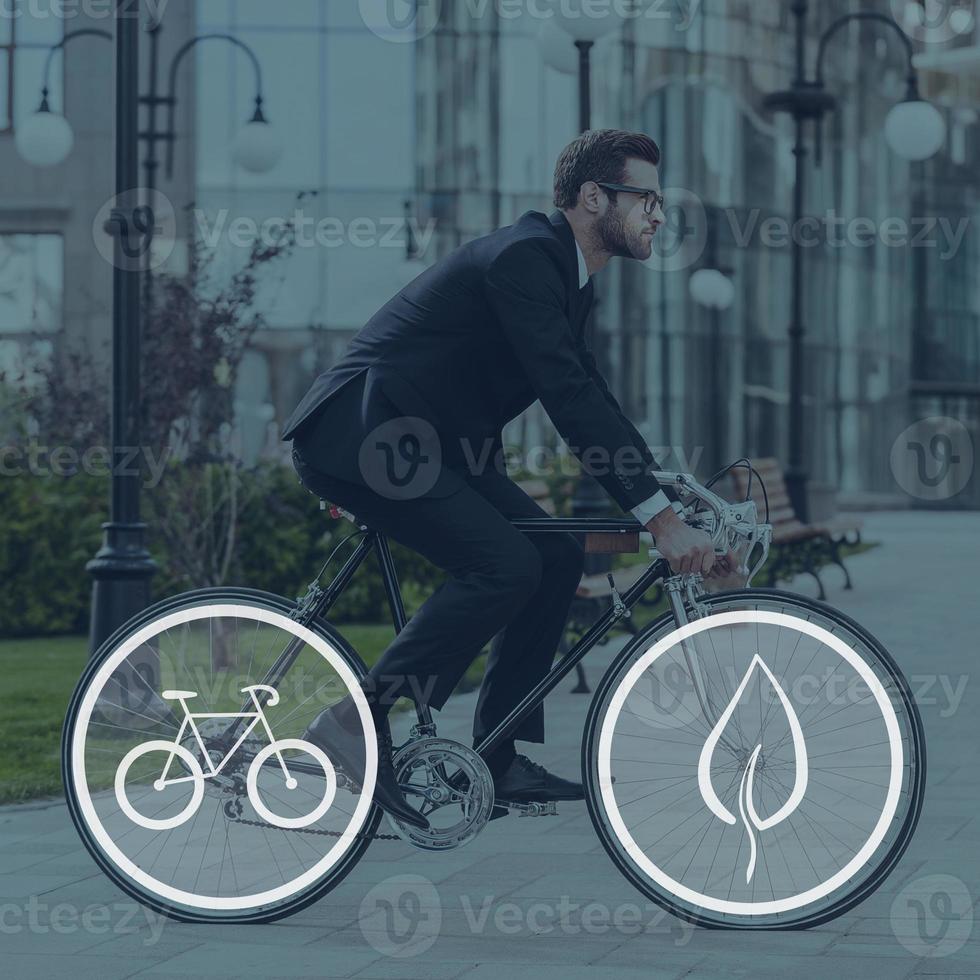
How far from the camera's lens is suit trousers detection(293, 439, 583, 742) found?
14.1ft

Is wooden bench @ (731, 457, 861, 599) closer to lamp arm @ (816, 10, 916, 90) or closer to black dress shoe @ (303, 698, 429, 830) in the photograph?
lamp arm @ (816, 10, 916, 90)

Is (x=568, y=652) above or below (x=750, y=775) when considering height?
above

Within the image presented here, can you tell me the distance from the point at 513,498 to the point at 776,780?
917mm

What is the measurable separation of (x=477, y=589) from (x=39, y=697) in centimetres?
534

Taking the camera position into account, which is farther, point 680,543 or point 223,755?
point 223,755

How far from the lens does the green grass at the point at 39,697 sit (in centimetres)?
660

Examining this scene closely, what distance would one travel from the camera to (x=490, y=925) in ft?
14.6

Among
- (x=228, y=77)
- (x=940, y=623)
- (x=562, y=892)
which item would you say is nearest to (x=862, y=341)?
(x=228, y=77)

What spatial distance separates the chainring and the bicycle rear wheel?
0.11 meters

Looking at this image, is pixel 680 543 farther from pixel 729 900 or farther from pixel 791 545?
→ pixel 791 545

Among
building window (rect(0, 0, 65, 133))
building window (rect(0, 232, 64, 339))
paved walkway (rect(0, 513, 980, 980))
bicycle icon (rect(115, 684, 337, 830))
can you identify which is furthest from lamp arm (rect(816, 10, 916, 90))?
building window (rect(0, 0, 65, 133))

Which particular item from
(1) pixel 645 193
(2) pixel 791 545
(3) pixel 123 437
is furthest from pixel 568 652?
(2) pixel 791 545

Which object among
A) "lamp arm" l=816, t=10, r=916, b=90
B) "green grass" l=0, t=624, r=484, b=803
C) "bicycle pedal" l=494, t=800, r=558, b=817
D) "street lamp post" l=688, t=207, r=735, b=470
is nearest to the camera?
"bicycle pedal" l=494, t=800, r=558, b=817

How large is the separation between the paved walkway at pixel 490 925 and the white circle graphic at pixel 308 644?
0.07 m
